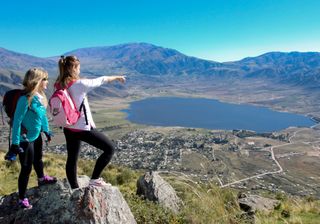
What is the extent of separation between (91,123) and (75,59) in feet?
3.42

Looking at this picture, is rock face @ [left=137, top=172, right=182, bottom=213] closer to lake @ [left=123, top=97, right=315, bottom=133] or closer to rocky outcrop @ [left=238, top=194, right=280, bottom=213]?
rocky outcrop @ [left=238, top=194, right=280, bottom=213]

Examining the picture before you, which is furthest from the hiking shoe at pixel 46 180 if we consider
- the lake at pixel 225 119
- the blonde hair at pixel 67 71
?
the lake at pixel 225 119

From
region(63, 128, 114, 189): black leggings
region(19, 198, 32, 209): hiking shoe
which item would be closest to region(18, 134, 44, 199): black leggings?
region(19, 198, 32, 209): hiking shoe

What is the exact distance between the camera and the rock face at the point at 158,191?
712 cm

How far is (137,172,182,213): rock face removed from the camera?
7.12 metres

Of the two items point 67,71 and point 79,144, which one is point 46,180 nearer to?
point 79,144

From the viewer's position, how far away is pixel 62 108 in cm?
548

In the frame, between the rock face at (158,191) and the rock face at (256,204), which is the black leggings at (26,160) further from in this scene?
the rock face at (256,204)

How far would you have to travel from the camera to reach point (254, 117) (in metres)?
172

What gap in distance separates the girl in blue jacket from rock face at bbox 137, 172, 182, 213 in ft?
7.32

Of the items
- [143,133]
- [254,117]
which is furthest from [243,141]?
[254,117]

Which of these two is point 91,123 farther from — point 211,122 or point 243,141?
point 211,122

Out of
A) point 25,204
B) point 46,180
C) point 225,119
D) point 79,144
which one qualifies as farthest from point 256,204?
point 225,119

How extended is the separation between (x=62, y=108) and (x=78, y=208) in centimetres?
152
